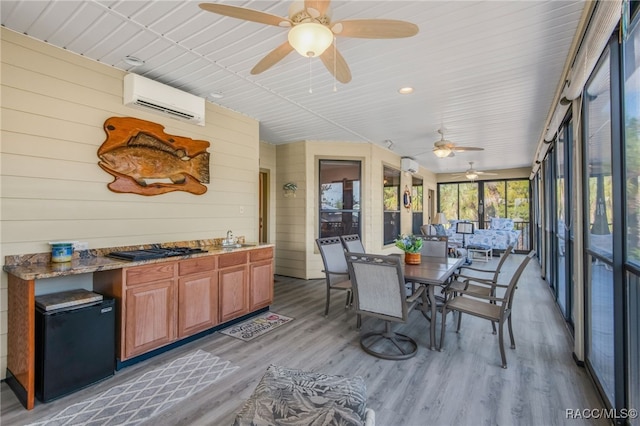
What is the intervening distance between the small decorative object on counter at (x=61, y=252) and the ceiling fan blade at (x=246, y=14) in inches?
89.3

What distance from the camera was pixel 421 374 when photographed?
2518 mm

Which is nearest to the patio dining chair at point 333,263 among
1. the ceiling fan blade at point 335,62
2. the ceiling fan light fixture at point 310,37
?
the ceiling fan blade at point 335,62

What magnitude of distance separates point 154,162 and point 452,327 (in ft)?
13.1

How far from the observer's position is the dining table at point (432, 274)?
286 centimetres

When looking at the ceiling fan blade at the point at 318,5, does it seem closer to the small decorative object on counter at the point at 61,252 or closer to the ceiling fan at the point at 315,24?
the ceiling fan at the point at 315,24

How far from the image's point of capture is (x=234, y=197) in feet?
14.1

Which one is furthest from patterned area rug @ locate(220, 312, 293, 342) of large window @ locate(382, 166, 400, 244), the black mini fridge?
large window @ locate(382, 166, 400, 244)

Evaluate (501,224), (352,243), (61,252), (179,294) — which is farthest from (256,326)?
→ (501,224)

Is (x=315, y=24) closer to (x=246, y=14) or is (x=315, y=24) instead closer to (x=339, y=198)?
(x=246, y=14)

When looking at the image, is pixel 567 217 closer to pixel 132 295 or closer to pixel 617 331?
pixel 617 331

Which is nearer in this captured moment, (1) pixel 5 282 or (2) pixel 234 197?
(1) pixel 5 282

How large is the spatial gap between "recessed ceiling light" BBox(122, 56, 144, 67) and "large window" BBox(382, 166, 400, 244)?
Answer: 5290 millimetres

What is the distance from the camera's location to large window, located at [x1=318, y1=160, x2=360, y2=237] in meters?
6.12

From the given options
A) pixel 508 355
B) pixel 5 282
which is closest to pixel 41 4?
pixel 5 282
